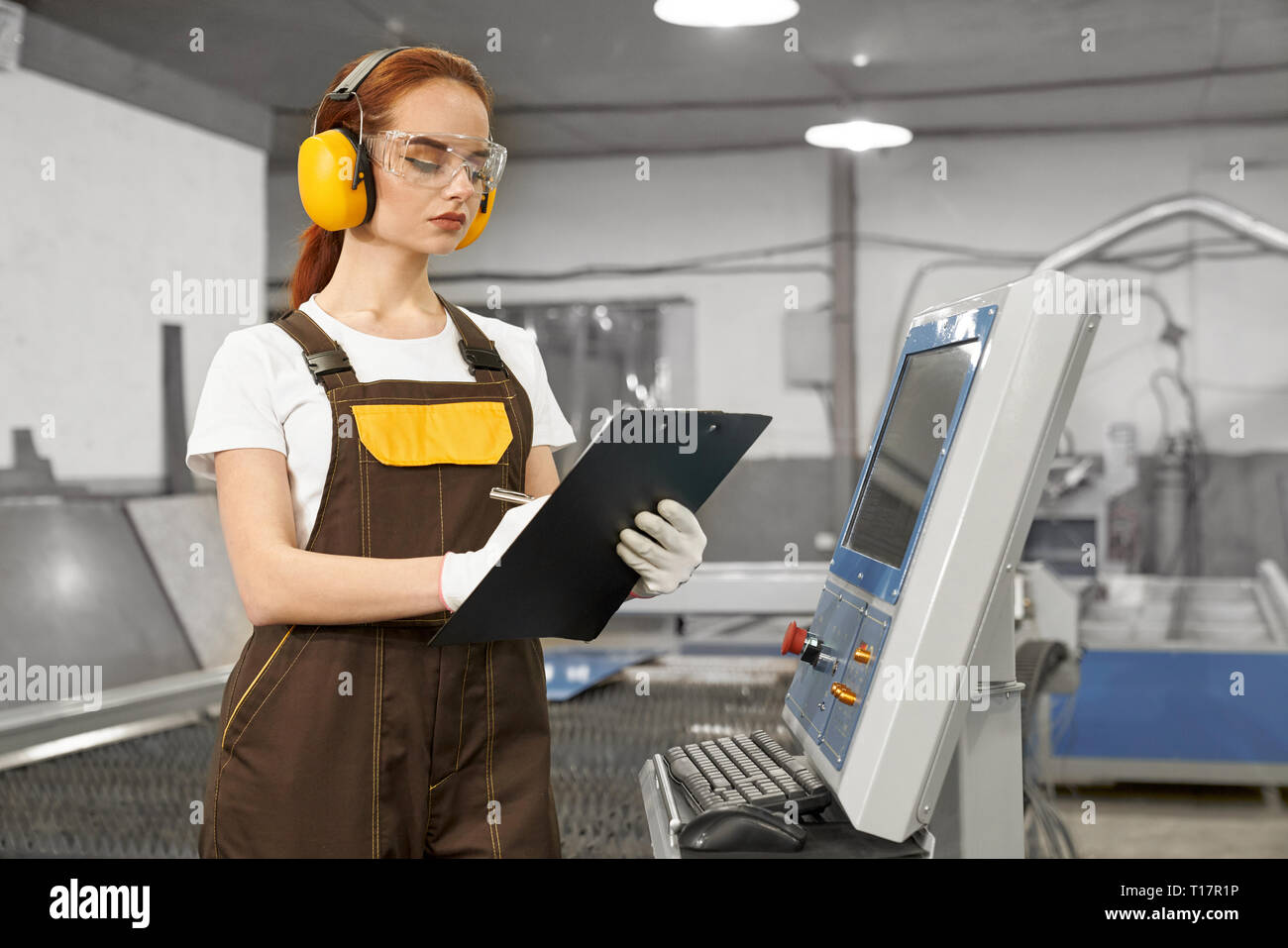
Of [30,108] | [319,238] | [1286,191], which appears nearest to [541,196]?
[30,108]

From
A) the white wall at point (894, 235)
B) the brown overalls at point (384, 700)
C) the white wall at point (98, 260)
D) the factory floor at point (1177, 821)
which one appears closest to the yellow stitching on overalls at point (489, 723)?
the brown overalls at point (384, 700)

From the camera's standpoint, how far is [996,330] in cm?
84

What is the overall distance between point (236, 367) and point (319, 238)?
24 cm

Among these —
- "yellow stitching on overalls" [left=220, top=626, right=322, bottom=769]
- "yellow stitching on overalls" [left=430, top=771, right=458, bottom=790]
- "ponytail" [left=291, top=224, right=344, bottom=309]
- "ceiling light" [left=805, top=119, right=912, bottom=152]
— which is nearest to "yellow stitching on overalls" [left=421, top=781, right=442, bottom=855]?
"yellow stitching on overalls" [left=430, top=771, right=458, bottom=790]

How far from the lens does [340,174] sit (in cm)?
103

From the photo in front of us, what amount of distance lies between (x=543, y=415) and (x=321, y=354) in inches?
9.9

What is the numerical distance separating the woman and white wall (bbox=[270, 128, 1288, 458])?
431 cm

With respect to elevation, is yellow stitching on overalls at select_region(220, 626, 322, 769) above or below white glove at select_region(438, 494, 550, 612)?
below

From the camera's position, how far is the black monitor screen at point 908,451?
89 centimetres

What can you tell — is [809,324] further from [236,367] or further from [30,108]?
[236,367]

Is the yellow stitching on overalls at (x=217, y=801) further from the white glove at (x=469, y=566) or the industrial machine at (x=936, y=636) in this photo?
the industrial machine at (x=936, y=636)

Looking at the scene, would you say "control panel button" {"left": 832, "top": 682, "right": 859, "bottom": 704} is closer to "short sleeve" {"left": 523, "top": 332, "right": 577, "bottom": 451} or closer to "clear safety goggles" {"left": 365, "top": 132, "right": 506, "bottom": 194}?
"short sleeve" {"left": 523, "top": 332, "right": 577, "bottom": 451}

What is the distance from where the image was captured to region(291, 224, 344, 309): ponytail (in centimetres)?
118
